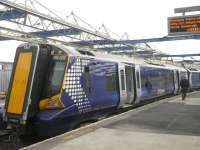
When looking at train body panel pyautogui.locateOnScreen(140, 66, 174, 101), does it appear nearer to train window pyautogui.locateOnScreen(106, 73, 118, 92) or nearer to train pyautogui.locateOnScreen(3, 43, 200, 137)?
train window pyautogui.locateOnScreen(106, 73, 118, 92)

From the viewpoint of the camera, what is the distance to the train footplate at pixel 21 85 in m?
10.4

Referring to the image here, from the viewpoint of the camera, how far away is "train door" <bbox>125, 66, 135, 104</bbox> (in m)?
15.9

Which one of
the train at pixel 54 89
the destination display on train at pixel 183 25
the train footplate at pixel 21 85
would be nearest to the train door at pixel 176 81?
the destination display on train at pixel 183 25

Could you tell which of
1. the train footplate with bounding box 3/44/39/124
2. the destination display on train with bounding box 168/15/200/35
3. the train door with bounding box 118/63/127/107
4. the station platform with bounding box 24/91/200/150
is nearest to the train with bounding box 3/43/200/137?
the train footplate with bounding box 3/44/39/124

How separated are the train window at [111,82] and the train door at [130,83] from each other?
174 cm

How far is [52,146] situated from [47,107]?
2.65 m

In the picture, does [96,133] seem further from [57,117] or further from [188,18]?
[188,18]

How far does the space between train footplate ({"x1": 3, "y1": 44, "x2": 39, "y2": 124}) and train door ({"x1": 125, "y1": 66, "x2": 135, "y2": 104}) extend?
5904mm

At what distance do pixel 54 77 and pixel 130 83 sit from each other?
6202 millimetres

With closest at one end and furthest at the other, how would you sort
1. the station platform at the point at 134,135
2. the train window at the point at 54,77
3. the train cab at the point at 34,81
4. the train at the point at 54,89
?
1. the station platform at the point at 134,135
2. the train at the point at 54,89
3. the train cab at the point at 34,81
4. the train window at the point at 54,77

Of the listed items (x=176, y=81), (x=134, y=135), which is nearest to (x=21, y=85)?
(x=134, y=135)

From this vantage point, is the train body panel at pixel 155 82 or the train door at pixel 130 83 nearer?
the train door at pixel 130 83

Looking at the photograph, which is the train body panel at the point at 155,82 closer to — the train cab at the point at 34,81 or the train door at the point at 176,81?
the train door at the point at 176,81

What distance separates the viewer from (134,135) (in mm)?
9227
